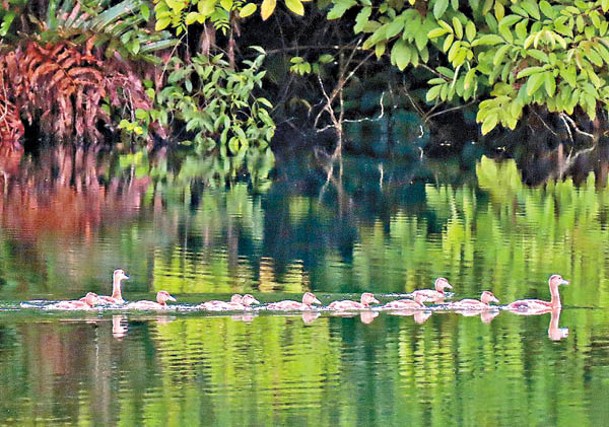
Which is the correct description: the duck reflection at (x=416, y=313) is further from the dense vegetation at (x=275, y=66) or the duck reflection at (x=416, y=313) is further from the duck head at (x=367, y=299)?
the dense vegetation at (x=275, y=66)

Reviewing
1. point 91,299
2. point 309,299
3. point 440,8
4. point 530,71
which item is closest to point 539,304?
point 309,299

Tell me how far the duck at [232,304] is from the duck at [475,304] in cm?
90

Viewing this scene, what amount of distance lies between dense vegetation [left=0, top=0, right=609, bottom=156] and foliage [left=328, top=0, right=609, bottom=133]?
0.06 feet

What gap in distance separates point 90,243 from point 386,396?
→ 4.18m

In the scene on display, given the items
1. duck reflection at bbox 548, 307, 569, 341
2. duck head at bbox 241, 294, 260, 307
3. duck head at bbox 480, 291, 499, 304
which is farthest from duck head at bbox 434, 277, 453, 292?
duck head at bbox 241, 294, 260, 307

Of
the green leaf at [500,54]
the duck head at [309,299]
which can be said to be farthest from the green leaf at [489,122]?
the duck head at [309,299]

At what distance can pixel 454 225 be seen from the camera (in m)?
11.2

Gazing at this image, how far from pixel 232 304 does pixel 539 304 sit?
1.38 m

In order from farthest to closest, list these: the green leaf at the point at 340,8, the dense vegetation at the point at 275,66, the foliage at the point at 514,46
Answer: the green leaf at the point at 340,8, the dense vegetation at the point at 275,66, the foliage at the point at 514,46

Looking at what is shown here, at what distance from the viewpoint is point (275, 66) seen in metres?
19.0

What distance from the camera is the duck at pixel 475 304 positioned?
26.6 ft

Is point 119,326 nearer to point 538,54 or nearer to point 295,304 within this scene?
point 295,304

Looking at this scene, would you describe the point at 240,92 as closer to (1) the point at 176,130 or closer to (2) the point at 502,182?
(1) the point at 176,130

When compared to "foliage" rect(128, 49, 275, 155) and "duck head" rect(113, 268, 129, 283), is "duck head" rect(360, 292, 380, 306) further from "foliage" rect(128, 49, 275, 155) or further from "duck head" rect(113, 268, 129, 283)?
"foliage" rect(128, 49, 275, 155)
